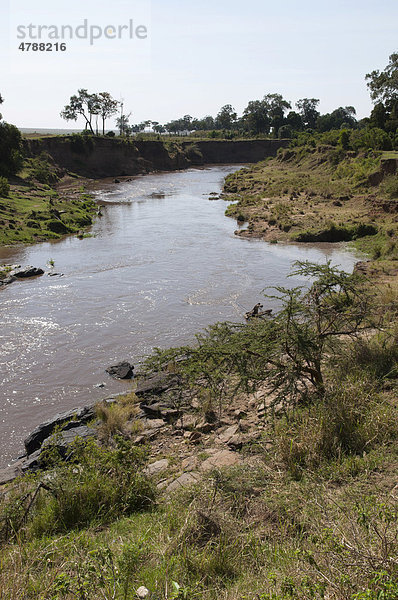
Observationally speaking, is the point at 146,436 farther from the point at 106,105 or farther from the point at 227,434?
the point at 106,105

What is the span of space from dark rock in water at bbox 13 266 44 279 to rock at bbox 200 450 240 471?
55.4ft

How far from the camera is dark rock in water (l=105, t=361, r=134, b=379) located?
1218cm

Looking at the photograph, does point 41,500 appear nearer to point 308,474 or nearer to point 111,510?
point 111,510

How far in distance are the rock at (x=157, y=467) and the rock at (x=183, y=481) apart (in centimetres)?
66

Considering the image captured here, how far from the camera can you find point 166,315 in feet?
54.8

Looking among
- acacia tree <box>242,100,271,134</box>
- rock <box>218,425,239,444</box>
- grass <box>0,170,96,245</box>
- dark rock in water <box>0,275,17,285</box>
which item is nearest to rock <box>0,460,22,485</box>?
rock <box>218,425,239,444</box>

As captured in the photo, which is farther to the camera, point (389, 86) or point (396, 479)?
point (389, 86)

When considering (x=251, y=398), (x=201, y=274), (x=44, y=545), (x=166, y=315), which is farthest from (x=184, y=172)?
(x=44, y=545)

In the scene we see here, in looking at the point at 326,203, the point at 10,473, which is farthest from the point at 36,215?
the point at 10,473

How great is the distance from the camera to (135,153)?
7700 centimetres

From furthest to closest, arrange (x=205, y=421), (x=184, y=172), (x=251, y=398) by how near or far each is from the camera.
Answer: (x=184, y=172) → (x=251, y=398) → (x=205, y=421)

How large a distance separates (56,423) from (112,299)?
918 cm

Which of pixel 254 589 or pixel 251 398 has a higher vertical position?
pixel 254 589

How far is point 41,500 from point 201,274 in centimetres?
1656
